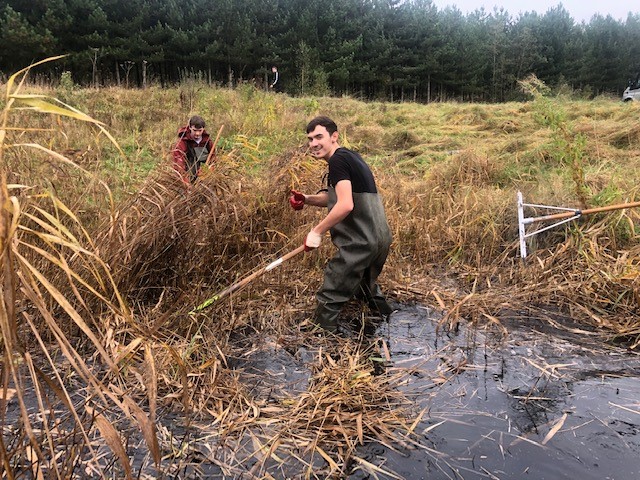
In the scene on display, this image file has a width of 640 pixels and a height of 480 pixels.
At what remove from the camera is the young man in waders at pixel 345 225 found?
294 cm

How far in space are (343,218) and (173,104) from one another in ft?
30.3

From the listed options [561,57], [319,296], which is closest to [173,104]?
[319,296]

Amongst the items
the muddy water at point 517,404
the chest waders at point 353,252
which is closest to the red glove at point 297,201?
the chest waders at point 353,252

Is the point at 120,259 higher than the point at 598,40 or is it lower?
lower

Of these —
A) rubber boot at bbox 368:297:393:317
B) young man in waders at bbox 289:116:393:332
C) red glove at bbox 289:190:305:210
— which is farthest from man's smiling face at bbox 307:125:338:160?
rubber boot at bbox 368:297:393:317

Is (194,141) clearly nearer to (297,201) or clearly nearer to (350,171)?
(297,201)

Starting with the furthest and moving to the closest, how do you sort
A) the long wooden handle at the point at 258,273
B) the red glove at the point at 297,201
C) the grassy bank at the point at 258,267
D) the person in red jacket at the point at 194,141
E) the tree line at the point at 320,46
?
the tree line at the point at 320,46 → the person in red jacket at the point at 194,141 → the red glove at the point at 297,201 → the long wooden handle at the point at 258,273 → the grassy bank at the point at 258,267

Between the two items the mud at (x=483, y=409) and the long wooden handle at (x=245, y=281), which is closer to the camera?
the mud at (x=483, y=409)

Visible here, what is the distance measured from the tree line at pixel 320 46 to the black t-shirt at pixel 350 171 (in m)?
14.3

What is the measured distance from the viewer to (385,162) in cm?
774

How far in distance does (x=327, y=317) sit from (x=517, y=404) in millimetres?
1222

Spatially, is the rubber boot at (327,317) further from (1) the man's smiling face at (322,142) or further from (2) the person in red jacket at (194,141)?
(2) the person in red jacket at (194,141)

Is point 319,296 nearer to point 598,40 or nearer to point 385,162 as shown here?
point 385,162

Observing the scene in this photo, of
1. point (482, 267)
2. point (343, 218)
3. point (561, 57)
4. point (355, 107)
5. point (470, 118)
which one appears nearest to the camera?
point (343, 218)
